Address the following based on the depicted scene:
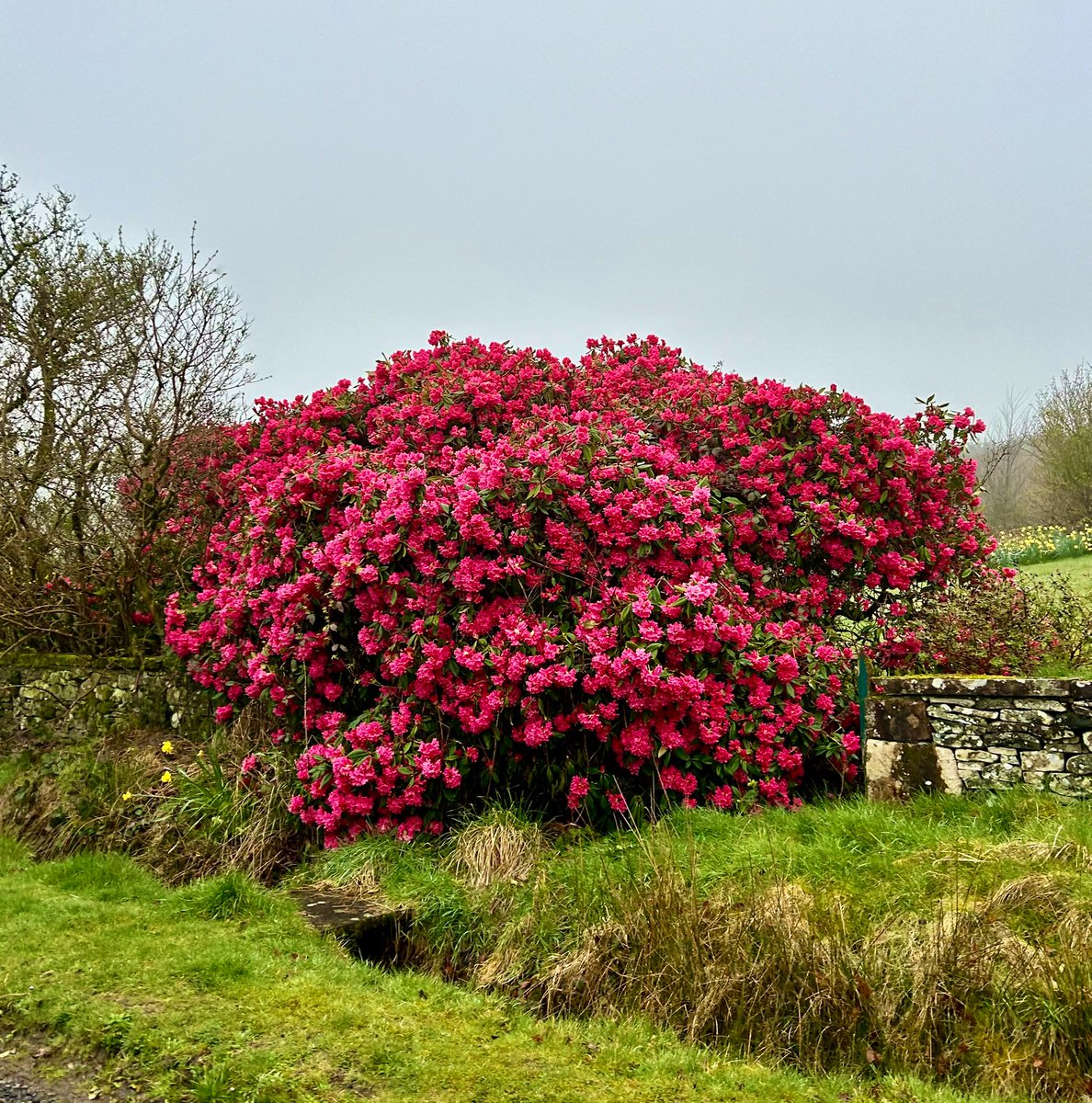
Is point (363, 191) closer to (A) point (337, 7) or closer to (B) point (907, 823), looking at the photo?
(A) point (337, 7)

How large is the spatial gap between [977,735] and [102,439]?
27.5ft

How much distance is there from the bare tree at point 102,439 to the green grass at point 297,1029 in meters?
4.38

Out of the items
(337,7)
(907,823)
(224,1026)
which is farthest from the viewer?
(337,7)

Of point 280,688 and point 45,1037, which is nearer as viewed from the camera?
point 45,1037

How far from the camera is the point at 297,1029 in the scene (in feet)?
11.8

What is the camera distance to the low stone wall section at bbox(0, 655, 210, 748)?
7914mm

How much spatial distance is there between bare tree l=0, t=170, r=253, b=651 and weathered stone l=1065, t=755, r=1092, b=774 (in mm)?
7804

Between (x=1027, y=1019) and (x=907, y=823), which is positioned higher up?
(x=907, y=823)

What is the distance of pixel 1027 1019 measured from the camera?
3279 millimetres

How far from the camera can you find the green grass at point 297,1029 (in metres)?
3.19

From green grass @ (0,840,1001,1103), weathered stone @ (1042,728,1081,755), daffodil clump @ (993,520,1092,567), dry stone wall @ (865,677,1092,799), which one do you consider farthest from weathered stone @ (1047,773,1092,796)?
daffodil clump @ (993,520,1092,567)

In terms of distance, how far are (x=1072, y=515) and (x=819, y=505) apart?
19.4 metres

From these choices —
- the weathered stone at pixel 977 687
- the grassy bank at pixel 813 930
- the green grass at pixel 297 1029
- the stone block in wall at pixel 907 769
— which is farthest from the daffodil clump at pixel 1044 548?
the green grass at pixel 297 1029

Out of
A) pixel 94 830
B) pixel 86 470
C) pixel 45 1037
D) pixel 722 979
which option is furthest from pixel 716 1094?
pixel 86 470
